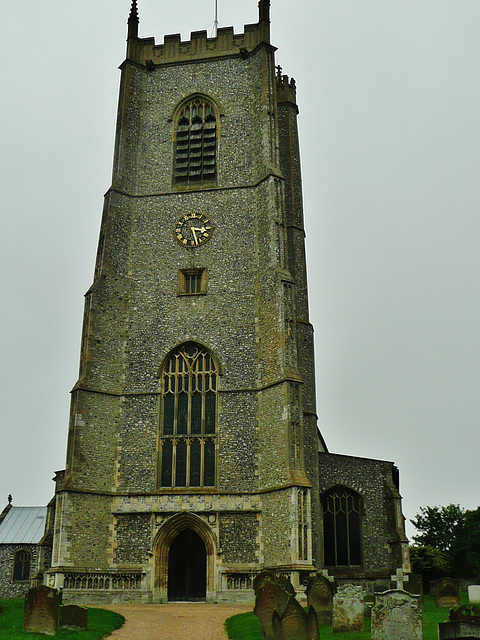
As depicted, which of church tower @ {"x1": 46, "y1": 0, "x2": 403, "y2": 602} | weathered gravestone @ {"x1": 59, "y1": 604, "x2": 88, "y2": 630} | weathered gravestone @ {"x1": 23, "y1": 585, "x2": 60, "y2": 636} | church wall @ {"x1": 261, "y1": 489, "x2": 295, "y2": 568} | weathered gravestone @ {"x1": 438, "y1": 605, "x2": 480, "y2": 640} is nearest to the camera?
weathered gravestone @ {"x1": 438, "y1": 605, "x2": 480, "y2": 640}

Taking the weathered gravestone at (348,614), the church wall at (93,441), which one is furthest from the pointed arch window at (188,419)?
the weathered gravestone at (348,614)

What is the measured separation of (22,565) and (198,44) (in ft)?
89.4

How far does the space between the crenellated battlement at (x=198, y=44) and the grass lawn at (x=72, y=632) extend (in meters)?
21.4

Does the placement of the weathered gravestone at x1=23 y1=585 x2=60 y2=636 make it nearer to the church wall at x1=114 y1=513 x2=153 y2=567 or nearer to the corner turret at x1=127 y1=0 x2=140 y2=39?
the church wall at x1=114 y1=513 x2=153 y2=567

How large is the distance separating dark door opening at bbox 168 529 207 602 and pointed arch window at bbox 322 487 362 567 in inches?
204

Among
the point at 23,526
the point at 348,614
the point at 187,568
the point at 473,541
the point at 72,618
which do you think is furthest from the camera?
the point at 23,526

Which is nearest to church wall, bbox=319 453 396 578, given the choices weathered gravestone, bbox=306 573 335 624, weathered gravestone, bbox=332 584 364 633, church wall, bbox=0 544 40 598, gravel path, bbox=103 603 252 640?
gravel path, bbox=103 603 252 640

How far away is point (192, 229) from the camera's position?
26406 mm

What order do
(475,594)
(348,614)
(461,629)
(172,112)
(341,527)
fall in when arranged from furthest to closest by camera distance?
1. (172,112)
2. (341,527)
3. (475,594)
4. (348,614)
5. (461,629)

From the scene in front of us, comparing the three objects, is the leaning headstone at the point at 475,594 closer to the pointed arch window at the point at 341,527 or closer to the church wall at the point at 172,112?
the pointed arch window at the point at 341,527

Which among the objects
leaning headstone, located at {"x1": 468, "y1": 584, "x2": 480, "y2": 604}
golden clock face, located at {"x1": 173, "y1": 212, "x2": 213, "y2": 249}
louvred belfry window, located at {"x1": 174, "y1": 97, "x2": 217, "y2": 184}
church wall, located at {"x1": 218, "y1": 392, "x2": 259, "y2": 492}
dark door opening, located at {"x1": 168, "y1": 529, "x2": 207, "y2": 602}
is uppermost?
louvred belfry window, located at {"x1": 174, "y1": 97, "x2": 217, "y2": 184}

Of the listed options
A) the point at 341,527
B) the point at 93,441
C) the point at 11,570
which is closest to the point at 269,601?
the point at 93,441

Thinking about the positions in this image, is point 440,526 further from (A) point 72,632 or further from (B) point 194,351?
(A) point 72,632

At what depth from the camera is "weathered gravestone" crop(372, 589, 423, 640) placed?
1148 centimetres
